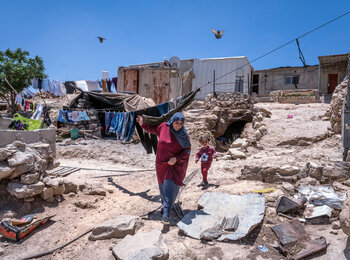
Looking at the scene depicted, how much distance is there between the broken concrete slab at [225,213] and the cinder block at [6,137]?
305 centimetres

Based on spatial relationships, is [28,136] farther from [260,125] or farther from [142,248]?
[260,125]

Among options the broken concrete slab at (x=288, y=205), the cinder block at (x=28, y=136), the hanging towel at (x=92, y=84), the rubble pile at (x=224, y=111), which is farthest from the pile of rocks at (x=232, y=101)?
the broken concrete slab at (x=288, y=205)

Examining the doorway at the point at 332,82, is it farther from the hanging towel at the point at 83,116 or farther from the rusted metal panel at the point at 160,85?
the hanging towel at the point at 83,116

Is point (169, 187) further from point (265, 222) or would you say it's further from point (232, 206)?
point (265, 222)

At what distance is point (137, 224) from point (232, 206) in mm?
1363

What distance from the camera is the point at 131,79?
17.2 meters

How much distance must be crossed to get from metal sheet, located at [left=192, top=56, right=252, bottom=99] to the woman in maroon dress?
14962 mm

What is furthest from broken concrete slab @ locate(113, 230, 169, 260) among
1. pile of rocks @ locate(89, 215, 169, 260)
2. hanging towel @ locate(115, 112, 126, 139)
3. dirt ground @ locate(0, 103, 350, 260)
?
hanging towel @ locate(115, 112, 126, 139)

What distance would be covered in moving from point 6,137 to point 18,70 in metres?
14.0

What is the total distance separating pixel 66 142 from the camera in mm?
10602

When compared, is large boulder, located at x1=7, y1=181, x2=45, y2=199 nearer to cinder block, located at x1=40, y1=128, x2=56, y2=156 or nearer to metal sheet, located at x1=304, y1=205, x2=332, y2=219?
cinder block, located at x1=40, y1=128, x2=56, y2=156

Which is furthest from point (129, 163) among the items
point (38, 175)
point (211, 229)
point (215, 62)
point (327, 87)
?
point (327, 87)

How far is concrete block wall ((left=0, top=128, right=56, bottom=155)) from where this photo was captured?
379 centimetres

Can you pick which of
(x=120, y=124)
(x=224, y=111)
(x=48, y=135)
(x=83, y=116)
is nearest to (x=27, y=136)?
(x=48, y=135)
